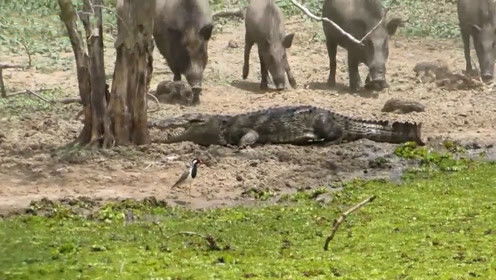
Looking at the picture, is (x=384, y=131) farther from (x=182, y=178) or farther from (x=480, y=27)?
(x=480, y=27)

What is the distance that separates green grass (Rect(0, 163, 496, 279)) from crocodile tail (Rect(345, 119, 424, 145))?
8.72ft

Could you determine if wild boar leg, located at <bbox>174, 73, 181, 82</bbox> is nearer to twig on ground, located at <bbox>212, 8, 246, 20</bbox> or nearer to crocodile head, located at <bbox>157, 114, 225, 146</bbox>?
crocodile head, located at <bbox>157, 114, 225, 146</bbox>

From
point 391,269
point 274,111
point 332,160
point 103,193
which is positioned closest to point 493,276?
point 391,269

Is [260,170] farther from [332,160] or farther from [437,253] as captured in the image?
[437,253]

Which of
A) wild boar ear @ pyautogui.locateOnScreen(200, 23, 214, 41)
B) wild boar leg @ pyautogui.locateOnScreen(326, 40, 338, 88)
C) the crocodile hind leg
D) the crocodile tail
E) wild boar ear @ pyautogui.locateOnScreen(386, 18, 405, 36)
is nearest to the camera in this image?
the crocodile hind leg

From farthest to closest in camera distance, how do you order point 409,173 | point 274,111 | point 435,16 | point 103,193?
point 435,16 → point 274,111 → point 409,173 → point 103,193

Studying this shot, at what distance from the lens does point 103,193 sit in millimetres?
11945

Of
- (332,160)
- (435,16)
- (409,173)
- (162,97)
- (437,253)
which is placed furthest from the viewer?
(435,16)

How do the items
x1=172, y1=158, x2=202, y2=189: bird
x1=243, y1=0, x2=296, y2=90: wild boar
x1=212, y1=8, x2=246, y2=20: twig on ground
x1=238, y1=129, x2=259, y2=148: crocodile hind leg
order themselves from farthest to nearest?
x1=212, y1=8, x2=246, y2=20: twig on ground → x1=243, y1=0, x2=296, y2=90: wild boar → x1=238, y1=129, x2=259, y2=148: crocodile hind leg → x1=172, y1=158, x2=202, y2=189: bird

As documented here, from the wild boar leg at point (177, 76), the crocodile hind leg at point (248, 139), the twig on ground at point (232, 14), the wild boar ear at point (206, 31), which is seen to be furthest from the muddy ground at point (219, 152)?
the twig on ground at point (232, 14)

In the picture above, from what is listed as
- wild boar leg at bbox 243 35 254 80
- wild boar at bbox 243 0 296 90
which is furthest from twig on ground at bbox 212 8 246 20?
A: wild boar at bbox 243 0 296 90

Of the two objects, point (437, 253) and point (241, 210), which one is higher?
point (437, 253)

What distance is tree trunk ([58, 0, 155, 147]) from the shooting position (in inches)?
537

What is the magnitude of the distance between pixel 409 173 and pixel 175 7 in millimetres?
7918
